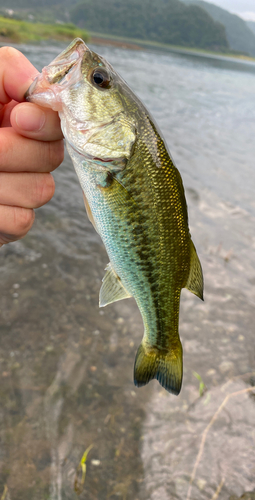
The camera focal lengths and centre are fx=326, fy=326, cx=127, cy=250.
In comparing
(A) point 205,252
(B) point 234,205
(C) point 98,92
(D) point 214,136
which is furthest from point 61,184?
(D) point 214,136

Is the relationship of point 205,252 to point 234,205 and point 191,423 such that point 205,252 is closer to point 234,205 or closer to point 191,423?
point 234,205

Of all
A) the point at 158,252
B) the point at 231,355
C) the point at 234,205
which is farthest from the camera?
the point at 234,205

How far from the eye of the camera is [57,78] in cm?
157

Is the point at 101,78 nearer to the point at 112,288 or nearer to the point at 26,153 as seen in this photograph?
the point at 26,153

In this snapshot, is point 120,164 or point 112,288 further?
point 112,288

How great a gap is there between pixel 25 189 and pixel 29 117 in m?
0.45

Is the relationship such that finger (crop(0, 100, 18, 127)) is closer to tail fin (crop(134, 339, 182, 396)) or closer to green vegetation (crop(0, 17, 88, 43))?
tail fin (crop(134, 339, 182, 396))

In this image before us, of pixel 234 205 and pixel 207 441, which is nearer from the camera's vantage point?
pixel 207 441

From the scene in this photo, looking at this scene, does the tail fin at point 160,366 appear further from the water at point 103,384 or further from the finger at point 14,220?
the water at point 103,384

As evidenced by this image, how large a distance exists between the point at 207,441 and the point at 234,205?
7990 mm

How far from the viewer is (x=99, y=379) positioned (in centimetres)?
452

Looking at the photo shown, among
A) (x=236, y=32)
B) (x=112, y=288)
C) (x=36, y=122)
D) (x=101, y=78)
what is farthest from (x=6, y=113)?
(x=236, y=32)

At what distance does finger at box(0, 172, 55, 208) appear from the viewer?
1.82 metres

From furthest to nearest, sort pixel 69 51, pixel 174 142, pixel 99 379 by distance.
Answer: pixel 174 142 < pixel 99 379 < pixel 69 51
